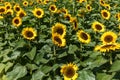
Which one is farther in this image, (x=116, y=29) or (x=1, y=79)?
(x=116, y=29)

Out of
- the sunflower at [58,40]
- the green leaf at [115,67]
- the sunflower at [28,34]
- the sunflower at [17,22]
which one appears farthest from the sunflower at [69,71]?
the sunflower at [17,22]

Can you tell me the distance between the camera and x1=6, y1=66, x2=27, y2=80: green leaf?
18.0 ft

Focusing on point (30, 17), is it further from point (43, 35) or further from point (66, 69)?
point (66, 69)

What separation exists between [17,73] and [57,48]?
71 cm

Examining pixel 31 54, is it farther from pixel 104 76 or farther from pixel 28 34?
pixel 104 76

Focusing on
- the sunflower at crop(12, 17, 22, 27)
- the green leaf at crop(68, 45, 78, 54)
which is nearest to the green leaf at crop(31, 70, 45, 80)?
the green leaf at crop(68, 45, 78, 54)

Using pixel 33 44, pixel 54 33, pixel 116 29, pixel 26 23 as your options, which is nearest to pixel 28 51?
pixel 33 44

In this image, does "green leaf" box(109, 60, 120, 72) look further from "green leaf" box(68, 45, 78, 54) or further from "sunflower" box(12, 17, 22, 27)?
"sunflower" box(12, 17, 22, 27)

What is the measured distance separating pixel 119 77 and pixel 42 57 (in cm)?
158

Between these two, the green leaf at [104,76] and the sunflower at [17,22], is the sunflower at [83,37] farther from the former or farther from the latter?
the sunflower at [17,22]

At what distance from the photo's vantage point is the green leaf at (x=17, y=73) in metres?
5.48

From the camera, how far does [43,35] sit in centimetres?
644

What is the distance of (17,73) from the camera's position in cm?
555

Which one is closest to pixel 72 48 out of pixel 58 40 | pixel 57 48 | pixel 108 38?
pixel 57 48
